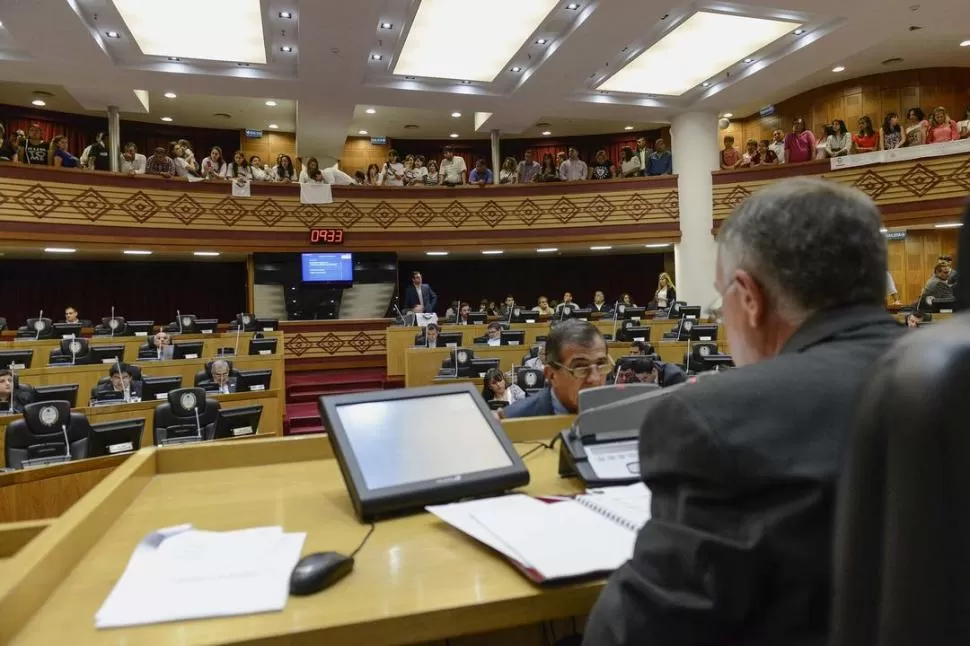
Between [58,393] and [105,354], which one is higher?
[105,354]

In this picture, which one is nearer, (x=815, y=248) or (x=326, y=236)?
(x=815, y=248)

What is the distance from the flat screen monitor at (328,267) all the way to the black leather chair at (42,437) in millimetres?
9010

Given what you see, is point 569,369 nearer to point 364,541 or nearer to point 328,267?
point 364,541

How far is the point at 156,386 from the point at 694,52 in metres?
9.68

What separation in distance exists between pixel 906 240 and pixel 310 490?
15943 millimetres

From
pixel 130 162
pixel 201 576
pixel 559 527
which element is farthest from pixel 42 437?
pixel 130 162

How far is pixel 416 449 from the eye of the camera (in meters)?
1.45

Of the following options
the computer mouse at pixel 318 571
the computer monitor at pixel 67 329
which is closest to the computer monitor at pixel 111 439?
the computer mouse at pixel 318 571

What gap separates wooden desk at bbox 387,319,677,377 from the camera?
10539mm

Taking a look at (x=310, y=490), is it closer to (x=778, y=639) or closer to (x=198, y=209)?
(x=778, y=639)

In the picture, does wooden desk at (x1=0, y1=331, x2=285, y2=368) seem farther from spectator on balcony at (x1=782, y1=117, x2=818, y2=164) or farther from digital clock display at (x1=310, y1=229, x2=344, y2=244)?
spectator on balcony at (x1=782, y1=117, x2=818, y2=164)

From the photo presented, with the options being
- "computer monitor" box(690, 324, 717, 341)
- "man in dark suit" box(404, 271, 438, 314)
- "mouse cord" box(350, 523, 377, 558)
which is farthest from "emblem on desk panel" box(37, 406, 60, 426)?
"man in dark suit" box(404, 271, 438, 314)

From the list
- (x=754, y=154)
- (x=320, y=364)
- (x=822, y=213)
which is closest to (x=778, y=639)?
(x=822, y=213)

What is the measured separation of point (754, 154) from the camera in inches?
521
